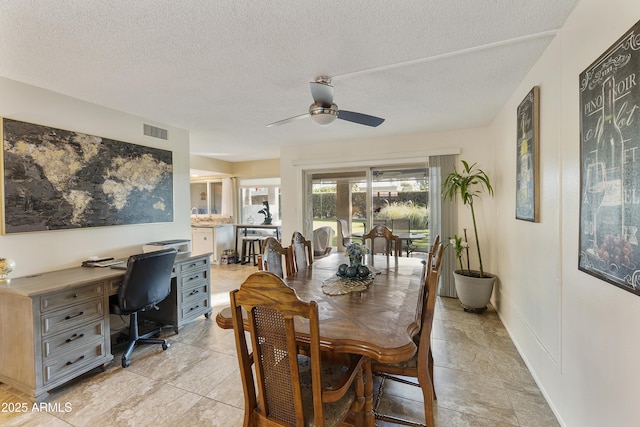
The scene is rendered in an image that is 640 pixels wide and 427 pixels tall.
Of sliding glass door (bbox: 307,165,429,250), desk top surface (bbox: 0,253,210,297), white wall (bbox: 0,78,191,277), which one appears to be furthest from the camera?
sliding glass door (bbox: 307,165,429,250)

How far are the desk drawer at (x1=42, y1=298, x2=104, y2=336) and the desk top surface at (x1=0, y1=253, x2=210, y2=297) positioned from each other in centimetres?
20

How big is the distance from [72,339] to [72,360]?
16 centimetres

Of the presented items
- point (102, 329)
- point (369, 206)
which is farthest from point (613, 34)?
point (102, 329)

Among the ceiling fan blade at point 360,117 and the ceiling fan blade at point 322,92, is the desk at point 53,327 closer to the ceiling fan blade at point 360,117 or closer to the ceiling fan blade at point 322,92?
the ceiling fan blade at point 322,92

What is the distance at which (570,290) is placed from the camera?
166 cm

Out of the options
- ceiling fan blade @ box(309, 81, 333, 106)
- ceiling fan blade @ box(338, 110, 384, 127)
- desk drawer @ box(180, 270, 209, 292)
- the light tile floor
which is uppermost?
ceiling fan blade @ box(309, 81, 333, 106)

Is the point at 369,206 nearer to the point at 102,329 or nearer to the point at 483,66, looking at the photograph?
the point at 483,66

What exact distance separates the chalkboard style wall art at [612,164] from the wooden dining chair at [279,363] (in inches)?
50.4

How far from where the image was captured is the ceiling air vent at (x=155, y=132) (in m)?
3.45

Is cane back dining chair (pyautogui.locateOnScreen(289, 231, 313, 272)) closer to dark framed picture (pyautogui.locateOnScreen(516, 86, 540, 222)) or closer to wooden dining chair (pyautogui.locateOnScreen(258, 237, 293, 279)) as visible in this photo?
wooden dining chair (pyautogui.locateOnScreen(258, 237, 293, 279))

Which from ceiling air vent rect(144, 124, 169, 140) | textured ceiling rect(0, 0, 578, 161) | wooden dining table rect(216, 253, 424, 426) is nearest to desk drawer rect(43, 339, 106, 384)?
wooden dining table rect(216, 253, 424, 426)

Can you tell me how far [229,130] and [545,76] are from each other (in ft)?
11.6

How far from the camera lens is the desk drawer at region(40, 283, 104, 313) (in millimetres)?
2041

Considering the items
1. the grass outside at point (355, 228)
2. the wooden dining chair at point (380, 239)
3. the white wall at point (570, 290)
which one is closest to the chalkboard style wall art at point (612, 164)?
the white wall at point (570, 290)
